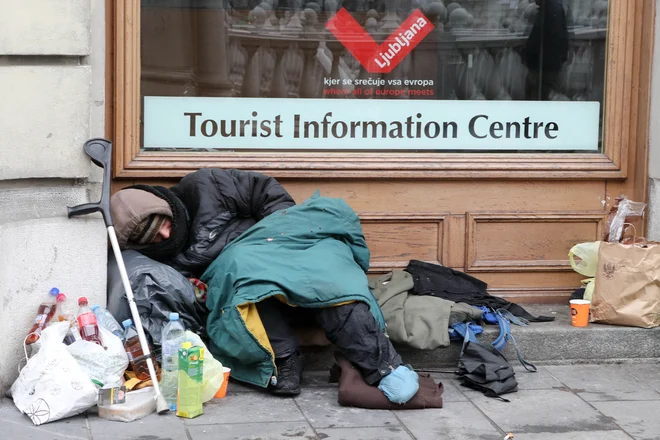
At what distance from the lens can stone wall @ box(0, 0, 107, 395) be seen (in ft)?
17.3

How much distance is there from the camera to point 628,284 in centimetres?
600

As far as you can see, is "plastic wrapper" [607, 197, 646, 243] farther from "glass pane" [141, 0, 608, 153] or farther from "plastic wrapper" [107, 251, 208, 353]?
"plastic wrapper" [107, 251, 208, 353]

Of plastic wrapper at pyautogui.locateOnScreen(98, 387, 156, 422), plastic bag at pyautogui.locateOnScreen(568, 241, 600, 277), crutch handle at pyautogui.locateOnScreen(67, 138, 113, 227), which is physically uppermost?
crutch handle at pyautogui.locateOnScreen(67, 138, 113, 227)

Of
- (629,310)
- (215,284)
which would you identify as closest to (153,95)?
(215,284)

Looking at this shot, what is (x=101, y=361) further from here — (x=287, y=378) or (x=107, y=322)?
(x=287, y=378)

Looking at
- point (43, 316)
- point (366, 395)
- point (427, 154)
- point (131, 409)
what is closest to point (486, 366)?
point (366, 395)

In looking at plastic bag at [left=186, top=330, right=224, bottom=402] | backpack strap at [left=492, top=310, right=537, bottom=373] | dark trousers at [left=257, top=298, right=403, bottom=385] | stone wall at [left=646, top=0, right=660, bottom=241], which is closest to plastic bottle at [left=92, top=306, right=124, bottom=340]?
plastic bag at [left=186, top=330, right=224, bottom=402]

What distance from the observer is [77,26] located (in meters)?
5.38

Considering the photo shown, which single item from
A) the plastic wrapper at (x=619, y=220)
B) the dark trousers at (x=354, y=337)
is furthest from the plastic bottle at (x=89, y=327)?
the plastic wrapper at (x=619, y=220)

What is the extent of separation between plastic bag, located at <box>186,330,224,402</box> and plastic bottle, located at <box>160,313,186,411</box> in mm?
53

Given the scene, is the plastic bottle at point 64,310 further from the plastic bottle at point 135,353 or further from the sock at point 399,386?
the sock at point 399,386

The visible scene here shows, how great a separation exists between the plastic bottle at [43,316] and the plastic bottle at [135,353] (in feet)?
1.17

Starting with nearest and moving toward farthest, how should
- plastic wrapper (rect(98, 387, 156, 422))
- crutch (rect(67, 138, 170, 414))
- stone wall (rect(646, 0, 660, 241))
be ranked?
plastic wrapper (rect(98, 387, 156, 422)) < crutch (rect(67, 138, 170, 414)) < stone wall (rect(646, 0, 660, 241))

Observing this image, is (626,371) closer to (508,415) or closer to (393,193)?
(508,415)
